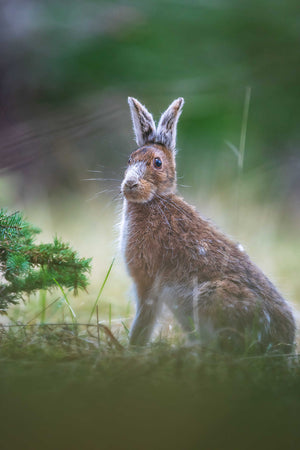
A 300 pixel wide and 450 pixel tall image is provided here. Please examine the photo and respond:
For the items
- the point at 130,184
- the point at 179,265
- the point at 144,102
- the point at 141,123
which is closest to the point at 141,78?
the point at 144,102

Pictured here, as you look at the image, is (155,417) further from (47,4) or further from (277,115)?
(277,115)

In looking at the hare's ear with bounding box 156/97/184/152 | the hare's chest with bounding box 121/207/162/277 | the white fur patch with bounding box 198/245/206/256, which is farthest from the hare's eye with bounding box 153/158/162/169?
the white fur patch with bounding box 198/245/206/256

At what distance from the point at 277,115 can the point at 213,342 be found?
7.10 feet

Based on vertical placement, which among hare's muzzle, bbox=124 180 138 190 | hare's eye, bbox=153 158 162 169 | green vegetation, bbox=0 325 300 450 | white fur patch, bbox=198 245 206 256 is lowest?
green vegetation, bbox=0 325 300 450

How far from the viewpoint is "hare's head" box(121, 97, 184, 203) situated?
192cm

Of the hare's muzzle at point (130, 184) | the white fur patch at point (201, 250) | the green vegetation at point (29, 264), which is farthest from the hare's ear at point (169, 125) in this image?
the green vegetation at point (29, 264)

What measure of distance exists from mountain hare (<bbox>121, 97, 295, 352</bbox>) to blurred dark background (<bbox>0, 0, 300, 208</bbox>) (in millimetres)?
216

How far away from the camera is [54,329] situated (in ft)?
4.85

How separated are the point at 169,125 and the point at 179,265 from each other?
2.13 ft

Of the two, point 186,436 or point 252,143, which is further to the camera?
point 252,143

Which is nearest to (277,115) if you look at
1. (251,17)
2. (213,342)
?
(251,17)

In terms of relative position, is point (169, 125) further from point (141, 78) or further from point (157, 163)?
point (141, 78)

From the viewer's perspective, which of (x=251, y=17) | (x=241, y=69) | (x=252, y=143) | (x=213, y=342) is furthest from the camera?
(x=252, y=143)

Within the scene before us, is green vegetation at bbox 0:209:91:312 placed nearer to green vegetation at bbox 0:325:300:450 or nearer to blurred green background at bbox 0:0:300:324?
blurred green background at bbox 0:0:300:324
